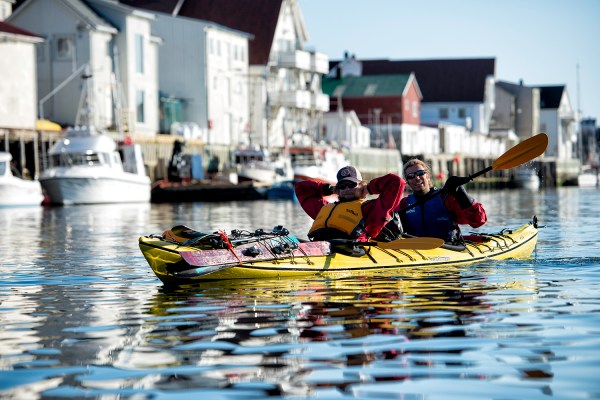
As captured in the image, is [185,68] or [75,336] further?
[185,68]

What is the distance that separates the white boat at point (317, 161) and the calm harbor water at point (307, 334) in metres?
50.6

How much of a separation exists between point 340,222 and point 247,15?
68.1 metres

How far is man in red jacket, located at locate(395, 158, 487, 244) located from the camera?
17.0 m

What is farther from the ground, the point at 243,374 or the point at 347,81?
the point at 347,81

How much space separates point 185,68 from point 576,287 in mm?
60344

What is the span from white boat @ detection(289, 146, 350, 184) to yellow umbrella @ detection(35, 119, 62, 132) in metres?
15.1

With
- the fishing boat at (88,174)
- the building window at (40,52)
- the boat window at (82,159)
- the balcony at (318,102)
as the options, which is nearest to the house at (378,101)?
the balcony at (318,102)

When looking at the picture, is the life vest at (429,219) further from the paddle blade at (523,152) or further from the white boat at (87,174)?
the white boat at (87,174)

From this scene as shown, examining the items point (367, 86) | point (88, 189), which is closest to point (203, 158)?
point (88, 189)

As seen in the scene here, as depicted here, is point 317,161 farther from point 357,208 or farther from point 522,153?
point 357,208

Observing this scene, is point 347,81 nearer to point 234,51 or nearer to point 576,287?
point 234,51

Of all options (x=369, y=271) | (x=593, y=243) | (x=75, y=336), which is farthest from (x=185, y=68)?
(x=75, y=336)

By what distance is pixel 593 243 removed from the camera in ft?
79.7

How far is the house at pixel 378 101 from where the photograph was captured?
335ft
